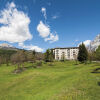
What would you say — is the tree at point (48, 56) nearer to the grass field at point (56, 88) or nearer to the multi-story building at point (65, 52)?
the multi-story building at point (65, 52)

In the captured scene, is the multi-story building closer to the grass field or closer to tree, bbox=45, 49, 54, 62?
tree, bbox=45, 49, 54, 62

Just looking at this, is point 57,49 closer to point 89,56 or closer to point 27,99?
point 89,56

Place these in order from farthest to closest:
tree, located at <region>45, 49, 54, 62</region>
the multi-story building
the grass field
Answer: the multi-story building → tree, located at <region>45, 49, 54, 62</region> → the grass field

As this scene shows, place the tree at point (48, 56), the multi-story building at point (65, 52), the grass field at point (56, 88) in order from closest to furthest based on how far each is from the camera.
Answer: the grass field at point (56, 88)
the tree at point (48, 56)
the multi-story building at point (65, 52)

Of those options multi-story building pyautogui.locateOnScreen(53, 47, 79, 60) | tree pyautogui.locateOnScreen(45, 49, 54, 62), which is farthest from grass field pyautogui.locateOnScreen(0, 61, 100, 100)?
multi-story building pyautogui.locateOnScreen(53, 47, 79, 60)

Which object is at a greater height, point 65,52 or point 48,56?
point 65,52

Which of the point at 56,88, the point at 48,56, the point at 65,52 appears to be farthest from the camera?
the point at 65,52

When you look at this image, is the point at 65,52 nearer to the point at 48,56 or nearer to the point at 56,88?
the point at 48,56

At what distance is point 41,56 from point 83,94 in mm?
94018

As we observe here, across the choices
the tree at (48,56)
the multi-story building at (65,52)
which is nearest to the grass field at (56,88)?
the tree at (48,56)

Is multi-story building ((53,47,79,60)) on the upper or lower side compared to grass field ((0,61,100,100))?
upper

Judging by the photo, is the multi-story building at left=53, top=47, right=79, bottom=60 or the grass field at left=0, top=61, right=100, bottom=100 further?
the multi-story building at left=53, top=47, right=79, bottom=60

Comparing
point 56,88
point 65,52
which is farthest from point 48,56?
point 56,88

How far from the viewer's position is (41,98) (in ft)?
54.2
